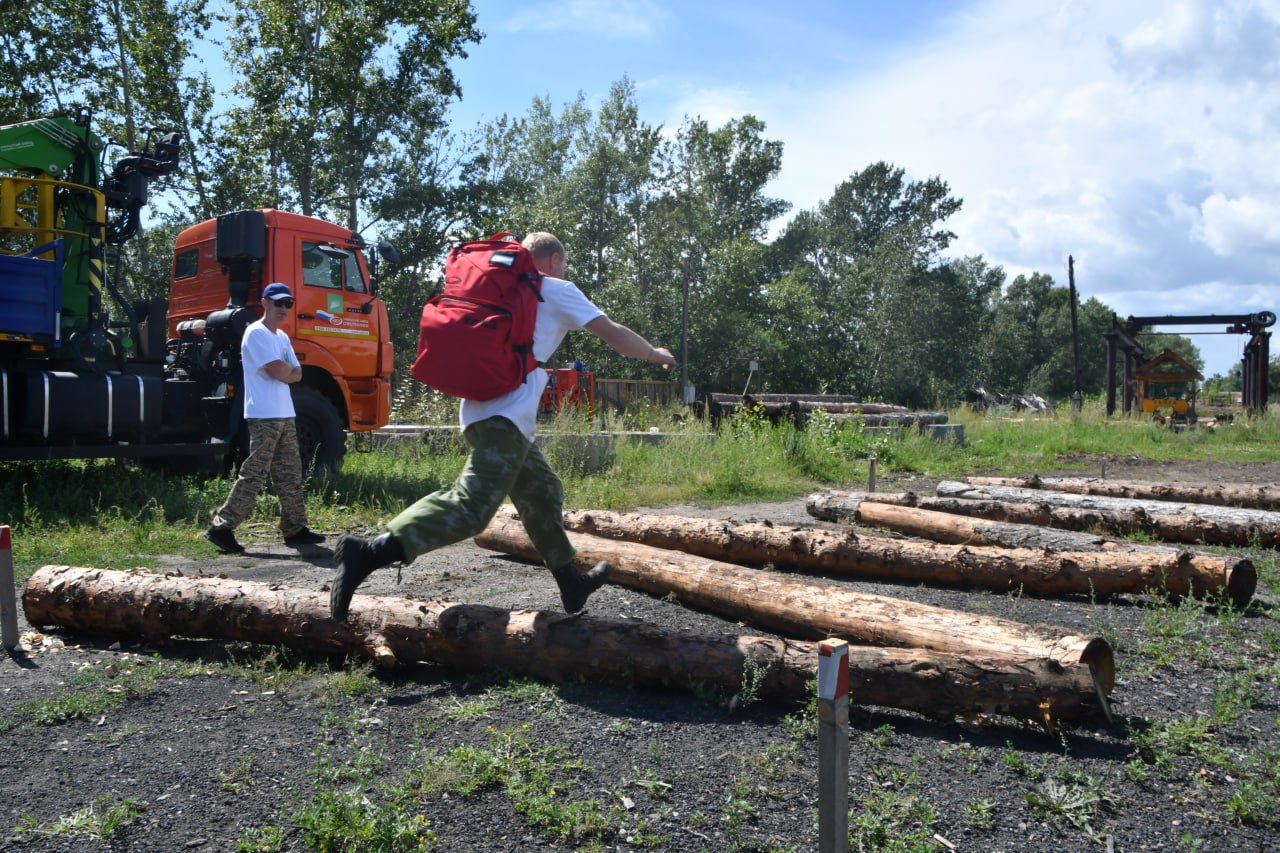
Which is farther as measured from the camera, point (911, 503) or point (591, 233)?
point (591, 233)

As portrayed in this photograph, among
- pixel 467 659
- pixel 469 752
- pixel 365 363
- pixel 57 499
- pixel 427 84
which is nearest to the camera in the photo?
pixel 469 752

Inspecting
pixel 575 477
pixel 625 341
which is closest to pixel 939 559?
pixel 625 341

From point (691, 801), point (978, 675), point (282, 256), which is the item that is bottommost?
point (691, 801)

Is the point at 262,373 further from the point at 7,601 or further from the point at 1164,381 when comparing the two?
the point at 1164,381

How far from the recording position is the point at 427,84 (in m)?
27.7

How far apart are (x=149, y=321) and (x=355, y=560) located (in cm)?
743

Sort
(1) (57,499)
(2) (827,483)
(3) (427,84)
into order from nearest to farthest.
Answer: (1) (57,499)
(2) (827,483)
(3) (427,84)

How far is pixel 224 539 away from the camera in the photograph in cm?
723

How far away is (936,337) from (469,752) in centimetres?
5180

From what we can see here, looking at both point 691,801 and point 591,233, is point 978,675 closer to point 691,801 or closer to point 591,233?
point 691,801

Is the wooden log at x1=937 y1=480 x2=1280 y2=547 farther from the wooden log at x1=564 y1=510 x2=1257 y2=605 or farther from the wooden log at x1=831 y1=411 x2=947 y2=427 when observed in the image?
the wooden log at x1=831 y1=411 x2=947 y2=427

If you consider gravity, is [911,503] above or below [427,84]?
below

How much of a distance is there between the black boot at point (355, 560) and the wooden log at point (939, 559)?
3140 millimetres

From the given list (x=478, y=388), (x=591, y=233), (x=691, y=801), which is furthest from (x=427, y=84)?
(x=691, y=801)
